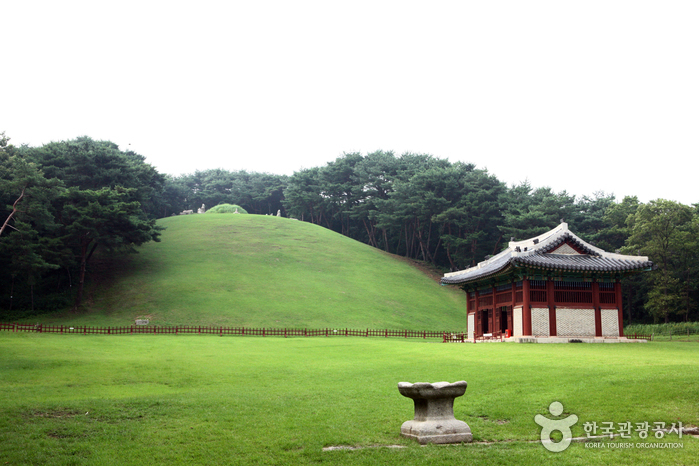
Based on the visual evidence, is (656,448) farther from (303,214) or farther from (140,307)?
(303,214)

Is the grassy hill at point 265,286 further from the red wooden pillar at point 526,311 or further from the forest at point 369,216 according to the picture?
the red wooden pillar at point 526,311

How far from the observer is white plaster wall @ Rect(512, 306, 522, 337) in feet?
114

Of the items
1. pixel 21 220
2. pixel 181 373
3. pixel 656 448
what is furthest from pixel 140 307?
pixel 656 448

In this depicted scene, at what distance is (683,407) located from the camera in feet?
38.7

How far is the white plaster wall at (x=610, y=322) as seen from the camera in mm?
35500

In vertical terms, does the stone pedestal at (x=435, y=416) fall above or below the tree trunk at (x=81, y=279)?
below

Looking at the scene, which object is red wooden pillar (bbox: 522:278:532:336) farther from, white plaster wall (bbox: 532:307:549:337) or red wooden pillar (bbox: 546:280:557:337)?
red wooden pillar (bbox: 546:280:557:337)

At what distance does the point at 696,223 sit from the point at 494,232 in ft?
78.3

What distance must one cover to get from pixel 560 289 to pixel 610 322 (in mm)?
4178

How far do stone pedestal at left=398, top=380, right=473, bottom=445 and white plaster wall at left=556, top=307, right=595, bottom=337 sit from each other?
27.0 metres

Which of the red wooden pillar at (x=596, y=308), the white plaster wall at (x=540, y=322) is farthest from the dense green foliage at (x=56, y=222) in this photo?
the red wooden pillar at (x=596, y=308)

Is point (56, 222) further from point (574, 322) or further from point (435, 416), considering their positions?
point (435, 416)

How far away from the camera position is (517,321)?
3494 cm

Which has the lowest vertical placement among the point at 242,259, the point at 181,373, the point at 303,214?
the point at 181,373
